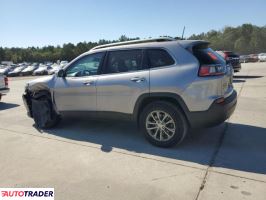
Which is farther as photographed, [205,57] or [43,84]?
[43,84]

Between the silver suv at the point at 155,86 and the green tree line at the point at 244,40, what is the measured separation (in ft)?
220

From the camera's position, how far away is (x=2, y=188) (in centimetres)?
350

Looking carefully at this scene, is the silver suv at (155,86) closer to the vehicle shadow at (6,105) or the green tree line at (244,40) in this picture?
the vehicle shadow at (6,105)

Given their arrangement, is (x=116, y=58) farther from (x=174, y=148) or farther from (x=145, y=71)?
(x=174, y=148)

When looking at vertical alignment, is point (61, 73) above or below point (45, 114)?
above

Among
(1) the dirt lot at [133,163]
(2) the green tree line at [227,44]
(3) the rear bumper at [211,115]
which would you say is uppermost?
(2) the green tree line at [227,44]

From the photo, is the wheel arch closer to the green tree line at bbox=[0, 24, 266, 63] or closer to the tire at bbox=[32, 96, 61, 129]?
the tire at bbox=[32, 96, 61, 129]

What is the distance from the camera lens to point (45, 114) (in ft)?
20.0

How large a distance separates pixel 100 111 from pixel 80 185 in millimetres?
2010

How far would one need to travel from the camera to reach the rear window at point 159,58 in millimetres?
4492

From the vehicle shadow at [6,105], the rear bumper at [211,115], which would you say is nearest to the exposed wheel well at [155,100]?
the rear bumper at [211,115]

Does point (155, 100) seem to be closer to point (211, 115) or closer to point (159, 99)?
point (159, 99)

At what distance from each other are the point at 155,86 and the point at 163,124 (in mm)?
657

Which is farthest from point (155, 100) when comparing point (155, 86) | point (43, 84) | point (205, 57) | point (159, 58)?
point (43, 84)
